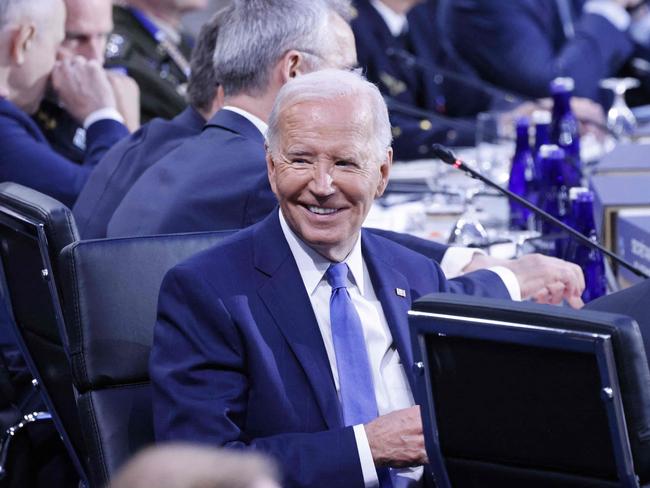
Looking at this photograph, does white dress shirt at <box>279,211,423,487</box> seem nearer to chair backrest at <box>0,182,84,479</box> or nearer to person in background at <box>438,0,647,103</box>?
chair backrest at <box>0,182,84,479</box>

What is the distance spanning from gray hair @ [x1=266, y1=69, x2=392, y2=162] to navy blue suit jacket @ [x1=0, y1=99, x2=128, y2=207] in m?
1.54

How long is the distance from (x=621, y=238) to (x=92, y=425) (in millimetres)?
1473

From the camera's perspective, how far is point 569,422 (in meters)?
1.50

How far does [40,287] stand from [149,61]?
8.29ft

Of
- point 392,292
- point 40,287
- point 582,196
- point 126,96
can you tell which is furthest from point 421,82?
point 392,292

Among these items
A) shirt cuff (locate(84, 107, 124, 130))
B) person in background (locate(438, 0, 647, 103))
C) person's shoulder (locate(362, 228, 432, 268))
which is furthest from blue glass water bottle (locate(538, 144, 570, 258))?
person in background (locate(438, 0, 647, 103))

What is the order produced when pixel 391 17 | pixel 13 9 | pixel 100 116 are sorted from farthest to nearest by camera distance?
pixel 391 17 → pixel 100 116 → pixel 13 9

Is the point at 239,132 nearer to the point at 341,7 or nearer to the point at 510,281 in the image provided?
the point at 341,7

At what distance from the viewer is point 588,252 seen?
2.83m

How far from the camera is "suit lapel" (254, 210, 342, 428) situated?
1.92 meters

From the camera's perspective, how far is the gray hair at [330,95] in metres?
1.99

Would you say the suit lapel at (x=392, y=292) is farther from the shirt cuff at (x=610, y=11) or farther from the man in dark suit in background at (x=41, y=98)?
the shirt cuff at (x=610, y=11)

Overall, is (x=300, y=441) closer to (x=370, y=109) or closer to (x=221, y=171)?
(x=370, y=109)

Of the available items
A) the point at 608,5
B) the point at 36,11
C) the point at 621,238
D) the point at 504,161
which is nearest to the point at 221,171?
the point at 621,238
